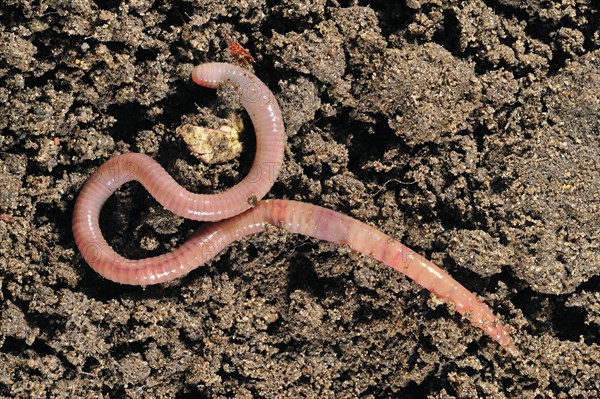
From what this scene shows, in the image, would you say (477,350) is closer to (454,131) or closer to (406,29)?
(454,131)

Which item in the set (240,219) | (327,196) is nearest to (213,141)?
(240,219)

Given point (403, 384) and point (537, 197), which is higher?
point (537, 197)

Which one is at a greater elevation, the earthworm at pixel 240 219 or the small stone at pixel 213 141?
the small stone at pixel 213 141

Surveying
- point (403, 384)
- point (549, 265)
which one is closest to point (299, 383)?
point (403, 384)

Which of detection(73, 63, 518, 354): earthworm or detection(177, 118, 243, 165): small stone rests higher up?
detection(177, 118, 243, 165): small stone
